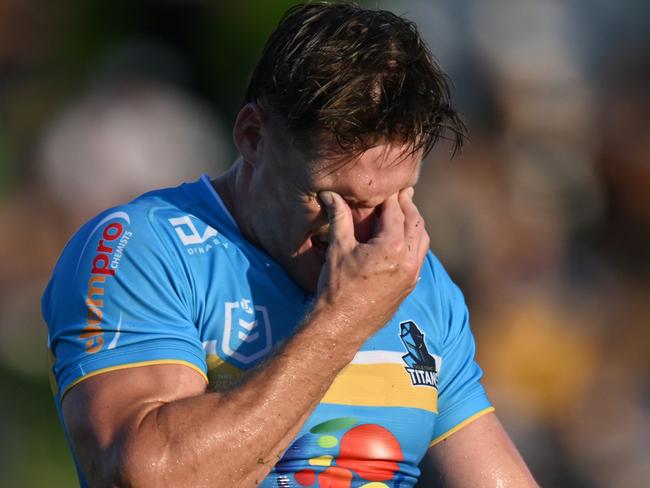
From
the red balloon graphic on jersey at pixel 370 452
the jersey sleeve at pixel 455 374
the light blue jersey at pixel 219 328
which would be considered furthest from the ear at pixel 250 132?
the red balloon graphic on jersey at pixel 370 452

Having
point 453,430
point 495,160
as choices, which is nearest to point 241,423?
point 453,430

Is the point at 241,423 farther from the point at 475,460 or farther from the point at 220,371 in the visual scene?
the point at 475,460

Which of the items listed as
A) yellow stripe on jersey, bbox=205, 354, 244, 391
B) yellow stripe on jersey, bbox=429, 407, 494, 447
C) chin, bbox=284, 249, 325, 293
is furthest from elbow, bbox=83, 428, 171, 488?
yellow stripe on jersey, bbox=429, 407, 494, 447

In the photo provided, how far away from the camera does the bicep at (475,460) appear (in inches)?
128

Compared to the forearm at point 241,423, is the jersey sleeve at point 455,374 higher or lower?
lower

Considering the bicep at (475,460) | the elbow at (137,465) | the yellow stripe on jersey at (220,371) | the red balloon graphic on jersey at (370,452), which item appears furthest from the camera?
the bicep at (475,460)

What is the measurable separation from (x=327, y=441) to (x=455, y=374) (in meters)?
0.62

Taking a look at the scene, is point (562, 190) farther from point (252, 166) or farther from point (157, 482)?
point (157, 482)

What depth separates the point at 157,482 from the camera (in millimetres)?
2451

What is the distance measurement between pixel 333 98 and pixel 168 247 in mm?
594

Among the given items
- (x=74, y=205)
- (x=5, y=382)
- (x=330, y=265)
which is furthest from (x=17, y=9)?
(x=330, y=265)

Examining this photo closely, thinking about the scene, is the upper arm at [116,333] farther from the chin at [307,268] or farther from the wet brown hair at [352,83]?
the wet brown hair at [352,83]

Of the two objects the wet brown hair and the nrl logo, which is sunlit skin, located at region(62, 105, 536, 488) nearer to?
the wet brown hair

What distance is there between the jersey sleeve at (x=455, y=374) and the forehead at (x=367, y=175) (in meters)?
0.57
